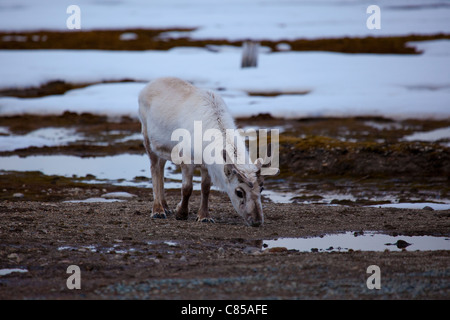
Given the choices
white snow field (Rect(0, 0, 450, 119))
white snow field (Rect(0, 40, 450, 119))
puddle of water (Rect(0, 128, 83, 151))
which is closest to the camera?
puddle of water (Rect(0, 128, 83, 151))

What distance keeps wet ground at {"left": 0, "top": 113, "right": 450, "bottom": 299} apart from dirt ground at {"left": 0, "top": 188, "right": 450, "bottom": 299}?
2 cm

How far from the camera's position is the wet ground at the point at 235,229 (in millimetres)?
5980

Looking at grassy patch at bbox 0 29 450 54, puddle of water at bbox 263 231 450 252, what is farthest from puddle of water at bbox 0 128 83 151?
grassy patch at bbox 0 29 450 54

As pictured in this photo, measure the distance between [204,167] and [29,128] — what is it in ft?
49.2

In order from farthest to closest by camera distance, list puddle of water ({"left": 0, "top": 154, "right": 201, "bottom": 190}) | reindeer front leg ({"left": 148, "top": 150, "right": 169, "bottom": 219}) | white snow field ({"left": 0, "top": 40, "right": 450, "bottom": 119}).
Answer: white snow field ({"left": 0, "top": 40, "right": 450, "bottom": 119}) → puddle of water ({"left": 0, "top": 154, "right": 201, "bottom": 190}) → reindeer front leg ({"left": 148, "top": 150, "right": 169, "bottom": 219})

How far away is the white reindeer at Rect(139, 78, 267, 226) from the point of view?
8.94 m

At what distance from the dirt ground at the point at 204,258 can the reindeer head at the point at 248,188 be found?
0.74 feet

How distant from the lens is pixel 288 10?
279 ft

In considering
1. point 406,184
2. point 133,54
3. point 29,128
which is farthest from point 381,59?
point 406,184

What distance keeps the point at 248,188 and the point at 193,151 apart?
51.2 inches

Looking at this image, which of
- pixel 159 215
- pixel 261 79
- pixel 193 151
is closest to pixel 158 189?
pixel 159 215

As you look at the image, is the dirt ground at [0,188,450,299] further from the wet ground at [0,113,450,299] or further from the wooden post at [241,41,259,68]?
the wooden post at [241,41,259,68]

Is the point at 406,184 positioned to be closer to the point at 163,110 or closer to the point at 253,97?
the point at 163,110

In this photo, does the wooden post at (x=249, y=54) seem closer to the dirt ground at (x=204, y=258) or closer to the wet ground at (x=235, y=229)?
→ the wet ground at (x=235, y=229)
